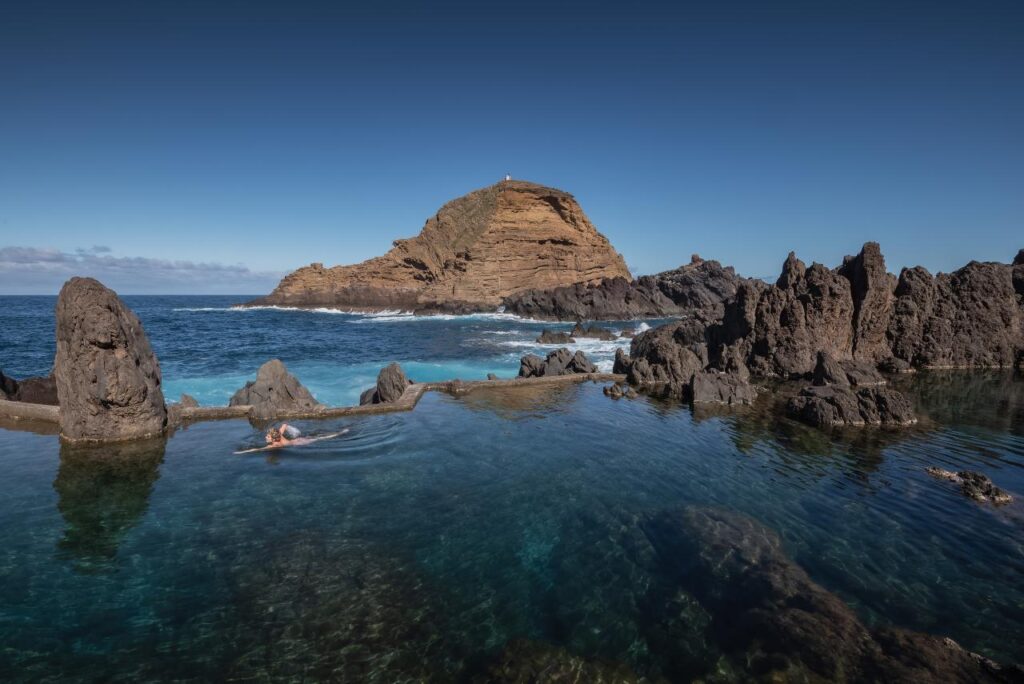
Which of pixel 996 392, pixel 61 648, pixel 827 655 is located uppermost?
pixel 996 392

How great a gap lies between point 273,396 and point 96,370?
5.34 meters

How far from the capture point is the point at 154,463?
13.1 meters

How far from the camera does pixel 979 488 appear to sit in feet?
41.5

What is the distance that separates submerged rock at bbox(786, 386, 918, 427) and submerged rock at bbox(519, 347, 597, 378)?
11.7 meters

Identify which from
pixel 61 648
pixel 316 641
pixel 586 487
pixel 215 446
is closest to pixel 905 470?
pixel 586 487

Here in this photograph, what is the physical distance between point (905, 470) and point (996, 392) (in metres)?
19.4

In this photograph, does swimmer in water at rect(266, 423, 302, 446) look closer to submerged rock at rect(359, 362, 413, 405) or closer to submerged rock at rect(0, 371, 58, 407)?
submerged rock at rect(359, 362, 413, 405)

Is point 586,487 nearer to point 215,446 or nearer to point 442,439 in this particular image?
point 442,439

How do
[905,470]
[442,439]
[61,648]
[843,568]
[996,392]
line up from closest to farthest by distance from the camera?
[61,648]
[843,568]
[905,470]
[442,439]
[996,392]

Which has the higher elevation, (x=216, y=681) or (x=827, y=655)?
(x=827, y=655)

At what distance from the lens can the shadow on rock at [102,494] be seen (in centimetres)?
902

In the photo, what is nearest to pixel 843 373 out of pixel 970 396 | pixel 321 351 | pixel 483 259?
pixel 970 396

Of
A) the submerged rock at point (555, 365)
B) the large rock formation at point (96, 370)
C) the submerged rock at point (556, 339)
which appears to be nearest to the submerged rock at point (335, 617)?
the large rock formation at point (96, 370)

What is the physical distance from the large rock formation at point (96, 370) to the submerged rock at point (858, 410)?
2344cm
